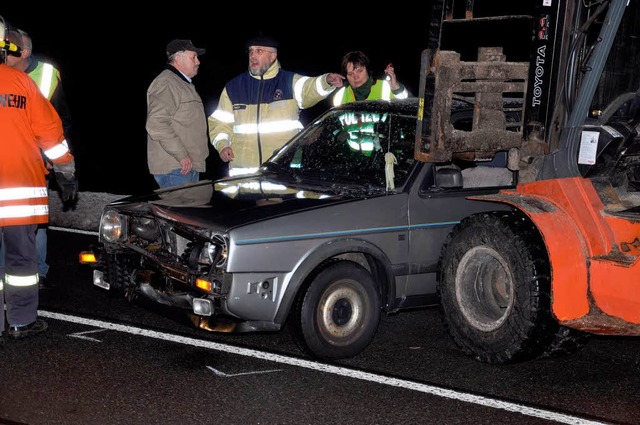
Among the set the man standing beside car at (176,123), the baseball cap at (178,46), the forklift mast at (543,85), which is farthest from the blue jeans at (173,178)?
the forklift mast at (543,85)

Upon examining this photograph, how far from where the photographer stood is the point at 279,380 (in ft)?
17.9

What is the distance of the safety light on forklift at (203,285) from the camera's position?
5.47m

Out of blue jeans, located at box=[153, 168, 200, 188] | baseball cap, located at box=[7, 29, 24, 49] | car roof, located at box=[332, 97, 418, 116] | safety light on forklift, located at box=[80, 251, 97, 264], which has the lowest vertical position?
safety light on forklift, located at box=[80, 251, 97, 264]

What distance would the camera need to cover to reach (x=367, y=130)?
6.64m

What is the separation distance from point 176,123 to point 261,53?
37.9 inches

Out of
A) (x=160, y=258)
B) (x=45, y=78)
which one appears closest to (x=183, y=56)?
(x=45, y=78)

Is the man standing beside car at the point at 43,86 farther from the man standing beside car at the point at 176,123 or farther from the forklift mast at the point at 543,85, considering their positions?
the forklift mast at the point at 543,85

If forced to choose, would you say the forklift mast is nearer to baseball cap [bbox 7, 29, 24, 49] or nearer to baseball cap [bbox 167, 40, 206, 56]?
baseball cap [bbox 167, 40, 206, 56]

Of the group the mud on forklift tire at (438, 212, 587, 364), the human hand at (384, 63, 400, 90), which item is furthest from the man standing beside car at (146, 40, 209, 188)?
the mud on forklift tire at (438, 212, 587, 364)

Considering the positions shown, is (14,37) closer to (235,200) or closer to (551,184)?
(235,200)

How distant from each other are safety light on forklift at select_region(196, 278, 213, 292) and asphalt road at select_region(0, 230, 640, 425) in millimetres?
336

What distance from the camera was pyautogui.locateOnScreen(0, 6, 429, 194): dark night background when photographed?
704 inches

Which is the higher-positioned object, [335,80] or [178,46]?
[178,46]

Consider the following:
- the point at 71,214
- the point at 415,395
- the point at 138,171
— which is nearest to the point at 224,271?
the point at 415,395
